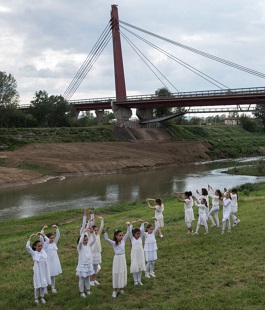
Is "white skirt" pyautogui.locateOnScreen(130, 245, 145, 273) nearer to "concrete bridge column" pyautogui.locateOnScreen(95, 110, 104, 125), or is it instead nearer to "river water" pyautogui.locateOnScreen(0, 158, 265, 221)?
"river water" pyautogui.locateOnScreen(0, 158, 265, 221)

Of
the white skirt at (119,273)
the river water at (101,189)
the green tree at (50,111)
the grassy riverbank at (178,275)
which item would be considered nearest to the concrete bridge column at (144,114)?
the green tree at (50,111)

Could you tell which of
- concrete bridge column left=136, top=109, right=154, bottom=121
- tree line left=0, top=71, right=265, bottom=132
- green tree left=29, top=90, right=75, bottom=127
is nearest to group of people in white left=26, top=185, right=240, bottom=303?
tree line left=0, top=71, right=265, bottom=132

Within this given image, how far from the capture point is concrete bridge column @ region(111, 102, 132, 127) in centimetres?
7331

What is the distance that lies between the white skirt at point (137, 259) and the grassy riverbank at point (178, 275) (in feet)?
1.38

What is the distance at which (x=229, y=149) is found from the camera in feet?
240

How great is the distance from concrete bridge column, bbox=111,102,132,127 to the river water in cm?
2470

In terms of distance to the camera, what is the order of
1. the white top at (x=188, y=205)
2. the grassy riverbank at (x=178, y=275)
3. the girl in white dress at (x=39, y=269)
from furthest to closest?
the white top at (x=188, y=205) → the girl in white dress at (x=39, y=269) → the grassy riverbank at (x=178, y=275)

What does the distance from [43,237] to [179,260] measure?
4.21 metres

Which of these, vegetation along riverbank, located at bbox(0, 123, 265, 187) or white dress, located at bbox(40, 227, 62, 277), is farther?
vegetation along riverbank, located at bbox(0, 123, 265, 187)

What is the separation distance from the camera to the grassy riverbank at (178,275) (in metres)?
8.59

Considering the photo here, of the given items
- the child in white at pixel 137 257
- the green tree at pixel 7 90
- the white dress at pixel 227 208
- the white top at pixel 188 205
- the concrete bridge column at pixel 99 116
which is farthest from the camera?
the concrete bridge column at pixel 99 116

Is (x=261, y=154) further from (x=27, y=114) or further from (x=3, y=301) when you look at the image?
(x=3, y=301)

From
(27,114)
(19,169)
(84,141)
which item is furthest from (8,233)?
(27,114)

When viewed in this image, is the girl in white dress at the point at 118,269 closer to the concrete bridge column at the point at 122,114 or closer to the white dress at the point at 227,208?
the white dress at the point at 227,208
